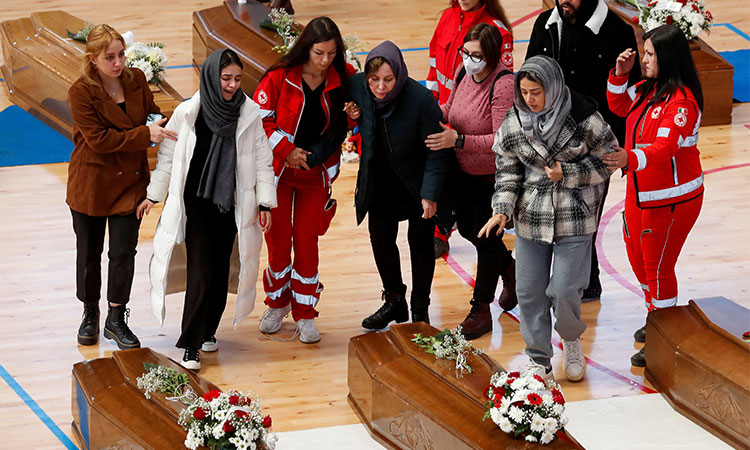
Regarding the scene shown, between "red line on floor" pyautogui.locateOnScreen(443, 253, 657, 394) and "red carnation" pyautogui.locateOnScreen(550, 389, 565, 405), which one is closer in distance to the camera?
"red carnation" pyautogui.locateOnScreen(550, 389, 565, 405)

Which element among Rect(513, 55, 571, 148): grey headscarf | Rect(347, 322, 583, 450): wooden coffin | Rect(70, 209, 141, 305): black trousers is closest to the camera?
Rect(347, 322, 583, 450): wooden coffin

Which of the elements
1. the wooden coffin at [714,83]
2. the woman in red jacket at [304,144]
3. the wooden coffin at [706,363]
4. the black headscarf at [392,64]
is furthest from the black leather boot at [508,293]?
the wooden coffin at [714,83]

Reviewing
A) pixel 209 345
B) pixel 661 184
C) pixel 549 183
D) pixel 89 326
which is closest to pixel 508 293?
pixel 661 184

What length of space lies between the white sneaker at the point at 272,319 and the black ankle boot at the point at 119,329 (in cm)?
64

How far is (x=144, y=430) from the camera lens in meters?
4.50

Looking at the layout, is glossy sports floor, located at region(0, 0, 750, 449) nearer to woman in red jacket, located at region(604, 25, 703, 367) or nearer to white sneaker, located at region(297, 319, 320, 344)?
white sneaker, located at region(297, 319, 320, 344)

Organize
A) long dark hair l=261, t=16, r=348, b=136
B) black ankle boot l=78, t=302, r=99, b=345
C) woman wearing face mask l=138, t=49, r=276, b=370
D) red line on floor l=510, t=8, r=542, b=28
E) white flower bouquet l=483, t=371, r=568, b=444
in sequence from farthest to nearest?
red line on floor l=510, t=8, r=542, b=28 < black ankle boot l=78, t=302, r=99, b=345 < long dark hair l=261, t=16, r=348, b=136 < woman wearing face mask l=138, t=49, r=276, b=370 < white flower bouquet l=483, t=371, r=568, b=444

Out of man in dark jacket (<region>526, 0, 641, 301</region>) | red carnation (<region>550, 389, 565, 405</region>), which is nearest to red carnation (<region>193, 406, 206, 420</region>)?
red carnation (<region>550, 389, 565, 405</region>)

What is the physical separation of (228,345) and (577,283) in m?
1.84

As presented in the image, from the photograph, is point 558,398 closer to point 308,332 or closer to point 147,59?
point 308,332

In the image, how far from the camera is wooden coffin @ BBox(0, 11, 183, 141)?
8516 mm

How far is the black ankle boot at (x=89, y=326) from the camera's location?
5.80 meters

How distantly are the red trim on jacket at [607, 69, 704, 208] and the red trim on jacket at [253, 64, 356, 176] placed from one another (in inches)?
55.9

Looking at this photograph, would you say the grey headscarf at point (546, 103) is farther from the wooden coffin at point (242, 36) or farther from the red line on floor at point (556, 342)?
the wooden coffin at point (242, 36)
